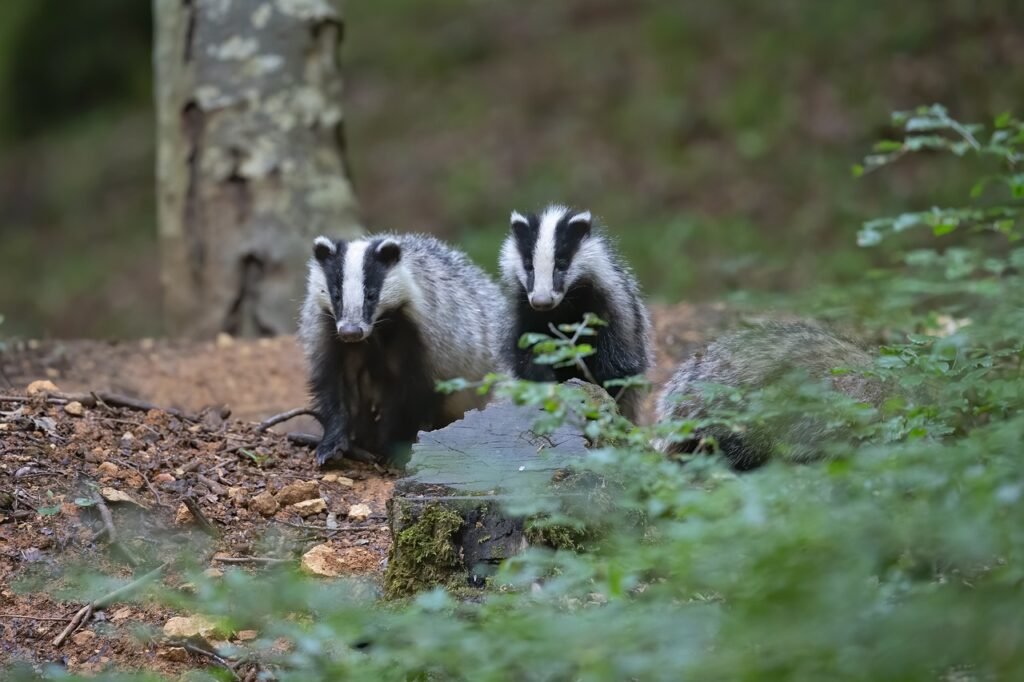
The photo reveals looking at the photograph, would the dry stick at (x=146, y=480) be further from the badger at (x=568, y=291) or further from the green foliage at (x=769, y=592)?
the badger at (x=568, y=291)

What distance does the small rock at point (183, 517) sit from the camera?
4.48 meters

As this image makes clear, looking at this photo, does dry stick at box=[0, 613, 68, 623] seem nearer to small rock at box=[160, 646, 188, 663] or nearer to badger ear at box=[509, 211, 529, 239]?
small rock at box=[160, 646, 188, 663]

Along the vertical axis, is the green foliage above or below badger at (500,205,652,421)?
below

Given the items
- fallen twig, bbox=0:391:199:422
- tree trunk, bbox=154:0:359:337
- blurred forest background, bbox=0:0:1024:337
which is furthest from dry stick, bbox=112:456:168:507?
blurred forest background, bbox=0:0:1024:337

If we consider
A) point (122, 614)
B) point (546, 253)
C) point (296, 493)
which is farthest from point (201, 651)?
point (546, 253)

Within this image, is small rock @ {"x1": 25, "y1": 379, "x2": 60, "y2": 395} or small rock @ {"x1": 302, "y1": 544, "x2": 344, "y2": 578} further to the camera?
small rock @ {"x1": 25, "y1": 379, "x2": 60, "y2": 395}

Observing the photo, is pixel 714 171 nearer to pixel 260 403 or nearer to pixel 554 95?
pixel 554 95

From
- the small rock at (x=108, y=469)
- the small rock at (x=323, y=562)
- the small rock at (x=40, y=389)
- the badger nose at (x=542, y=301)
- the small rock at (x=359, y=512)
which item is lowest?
the small rock at (x=323, y=562)

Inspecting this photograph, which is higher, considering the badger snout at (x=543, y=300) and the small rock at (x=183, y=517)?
the badger snout at (x=543, y=300)

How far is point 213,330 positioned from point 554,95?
742 centimetres

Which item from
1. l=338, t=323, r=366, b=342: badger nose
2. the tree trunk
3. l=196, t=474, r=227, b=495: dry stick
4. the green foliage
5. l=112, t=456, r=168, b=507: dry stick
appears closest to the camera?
the green foliage

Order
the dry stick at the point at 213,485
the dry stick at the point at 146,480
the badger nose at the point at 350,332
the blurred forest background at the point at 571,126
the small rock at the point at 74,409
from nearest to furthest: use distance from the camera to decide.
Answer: the dry stick at the point at 146,480 → the dry stick at the point at 213,485 → the small rock at the point at 74,409 → the badger nose at the point at 350,332 → the blurred forest background at the point at 571,126

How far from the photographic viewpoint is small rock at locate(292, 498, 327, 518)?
4789 millimetres

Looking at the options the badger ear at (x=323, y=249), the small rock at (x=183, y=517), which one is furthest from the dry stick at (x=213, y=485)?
the badger ear at (x=323, y=249)
